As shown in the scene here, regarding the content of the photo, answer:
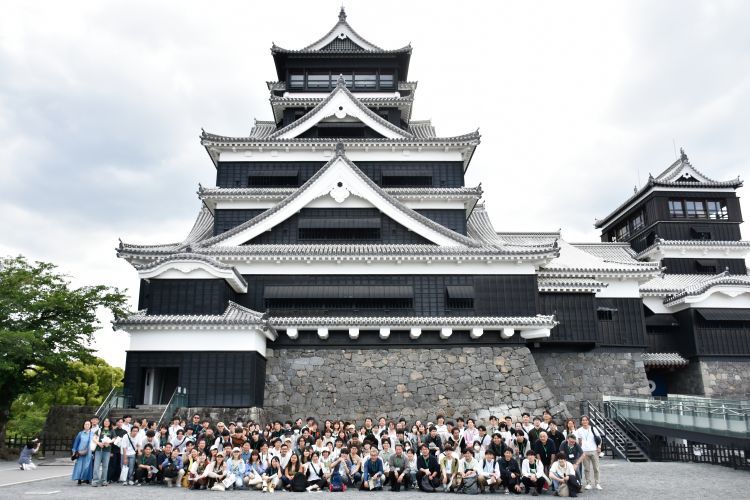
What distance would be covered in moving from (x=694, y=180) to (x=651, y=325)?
11.1 metres

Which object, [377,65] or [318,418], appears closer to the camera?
[318,418]

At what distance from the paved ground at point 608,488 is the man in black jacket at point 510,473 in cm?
40

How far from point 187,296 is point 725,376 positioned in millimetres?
22909

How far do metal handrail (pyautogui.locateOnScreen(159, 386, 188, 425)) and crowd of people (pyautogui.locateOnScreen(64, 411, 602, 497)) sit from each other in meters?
2.66

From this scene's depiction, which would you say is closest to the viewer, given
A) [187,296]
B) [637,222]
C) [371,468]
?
[371,468]

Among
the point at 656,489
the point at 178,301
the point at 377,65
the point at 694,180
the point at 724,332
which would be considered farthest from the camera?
the point at 694,180

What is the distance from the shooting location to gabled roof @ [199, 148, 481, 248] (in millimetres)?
19484

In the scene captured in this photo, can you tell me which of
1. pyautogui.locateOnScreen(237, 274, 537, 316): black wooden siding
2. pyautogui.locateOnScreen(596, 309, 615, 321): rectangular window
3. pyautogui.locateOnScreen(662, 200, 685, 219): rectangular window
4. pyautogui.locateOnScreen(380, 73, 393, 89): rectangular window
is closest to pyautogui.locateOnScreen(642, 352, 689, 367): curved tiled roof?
pyautogui.locateOnScreen(596, 309, 615, 321): rectangular window

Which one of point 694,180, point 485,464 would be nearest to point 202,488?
point 485,464

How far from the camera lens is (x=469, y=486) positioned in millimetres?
10695

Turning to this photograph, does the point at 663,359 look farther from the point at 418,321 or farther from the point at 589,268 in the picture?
the point at 418,321

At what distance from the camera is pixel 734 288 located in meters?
25.6

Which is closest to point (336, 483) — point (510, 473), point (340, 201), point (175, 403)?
point (510, 473)

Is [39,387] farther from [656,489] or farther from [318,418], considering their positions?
[656,489]
